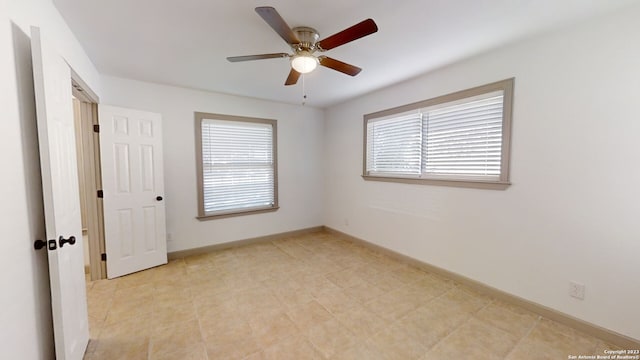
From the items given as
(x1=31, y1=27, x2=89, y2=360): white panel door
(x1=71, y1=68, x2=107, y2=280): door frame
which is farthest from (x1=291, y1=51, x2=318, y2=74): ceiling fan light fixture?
(x1=71, y1=68, x2=107, y2=280): door frame

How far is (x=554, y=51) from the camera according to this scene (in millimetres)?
2078

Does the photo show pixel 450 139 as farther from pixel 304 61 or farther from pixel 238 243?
pixel 238 243

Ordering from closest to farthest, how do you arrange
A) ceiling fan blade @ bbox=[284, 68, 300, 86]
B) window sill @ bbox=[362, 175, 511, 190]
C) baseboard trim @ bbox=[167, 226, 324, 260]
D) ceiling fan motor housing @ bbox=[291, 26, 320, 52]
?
1. ceiling fan motor housing @ bbox=[291, 26, 320, 52]
2. ceiling fan blade @ bbox=[284, 68, 300, 86]
3. window sill @ bbox=[362, 175, 511, 190]
4. baseboard trim @ bbox=[167, 226, 324, 260]

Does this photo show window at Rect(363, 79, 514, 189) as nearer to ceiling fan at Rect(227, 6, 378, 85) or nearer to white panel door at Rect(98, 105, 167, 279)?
ceiling fan at Rect(227, 6, 378, 85)

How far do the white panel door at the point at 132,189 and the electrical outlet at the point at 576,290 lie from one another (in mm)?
4342

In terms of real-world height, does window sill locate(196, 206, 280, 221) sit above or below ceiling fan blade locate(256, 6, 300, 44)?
below

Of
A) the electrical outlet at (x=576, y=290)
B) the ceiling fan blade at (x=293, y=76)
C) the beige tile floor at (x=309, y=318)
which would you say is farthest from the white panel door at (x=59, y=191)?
the electrical outlet at (x=576, y=290)

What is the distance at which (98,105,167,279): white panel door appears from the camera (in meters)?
2.89

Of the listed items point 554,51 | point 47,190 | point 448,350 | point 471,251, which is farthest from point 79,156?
point 554,51

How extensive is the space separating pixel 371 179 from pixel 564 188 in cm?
222

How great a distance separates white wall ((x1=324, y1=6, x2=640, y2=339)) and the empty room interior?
0.05 ft

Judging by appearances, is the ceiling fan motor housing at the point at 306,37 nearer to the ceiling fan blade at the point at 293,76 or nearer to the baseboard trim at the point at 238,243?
the ceiling fan blade at the point at 293,76

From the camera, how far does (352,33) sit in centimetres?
164

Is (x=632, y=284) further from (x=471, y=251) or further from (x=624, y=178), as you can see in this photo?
(x=471, y=251)
